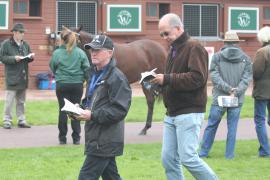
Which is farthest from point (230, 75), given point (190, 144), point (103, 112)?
point (103, 112)

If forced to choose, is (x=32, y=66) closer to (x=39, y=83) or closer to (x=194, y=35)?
(x=39, y=83)

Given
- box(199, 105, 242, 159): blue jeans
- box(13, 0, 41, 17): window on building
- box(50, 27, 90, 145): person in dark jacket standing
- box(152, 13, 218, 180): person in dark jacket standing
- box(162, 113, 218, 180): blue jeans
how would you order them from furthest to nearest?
box(13, 0, 41, 17): window on building < box(50, 27, 90, 145): person in dark jacket standing < box(199, 105, 242, 159): blue jeans < box(162, 113, 218, 180): blue jeans < box(152, 13, 218, 180): person in dark jacket standing

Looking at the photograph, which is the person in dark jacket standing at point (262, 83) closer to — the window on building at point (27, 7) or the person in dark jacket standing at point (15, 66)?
the person in dark jacket standing at point (15, 66)

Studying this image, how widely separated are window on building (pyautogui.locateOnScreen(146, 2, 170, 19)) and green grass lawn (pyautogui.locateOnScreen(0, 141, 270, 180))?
1338 centimetres

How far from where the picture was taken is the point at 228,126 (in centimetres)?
1049

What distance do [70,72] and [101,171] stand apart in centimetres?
520

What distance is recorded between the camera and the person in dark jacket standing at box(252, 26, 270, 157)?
1048 cm

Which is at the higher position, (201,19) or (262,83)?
(201,19)

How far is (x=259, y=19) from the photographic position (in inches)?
1025

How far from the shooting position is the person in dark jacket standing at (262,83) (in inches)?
413

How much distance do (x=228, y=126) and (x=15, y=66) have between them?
5.26m

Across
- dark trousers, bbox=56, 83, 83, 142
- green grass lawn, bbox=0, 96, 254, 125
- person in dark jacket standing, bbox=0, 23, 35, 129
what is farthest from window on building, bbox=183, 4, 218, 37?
dark trousers, bbox=56, 83, 83, 142

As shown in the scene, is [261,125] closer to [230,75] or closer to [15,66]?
[230,75]

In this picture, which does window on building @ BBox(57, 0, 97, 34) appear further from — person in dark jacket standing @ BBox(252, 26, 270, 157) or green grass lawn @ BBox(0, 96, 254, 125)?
person in dark jacket standing @ BBox(252, 26, 270, 157)
